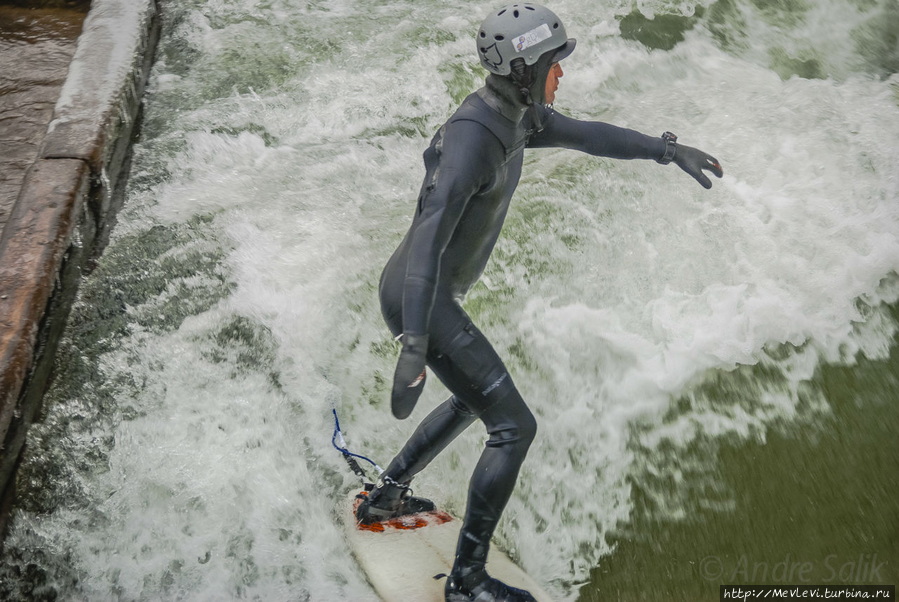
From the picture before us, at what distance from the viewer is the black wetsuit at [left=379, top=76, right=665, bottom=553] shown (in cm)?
246

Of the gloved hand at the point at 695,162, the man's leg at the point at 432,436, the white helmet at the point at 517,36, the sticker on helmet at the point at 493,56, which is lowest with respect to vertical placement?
the man's leg at the point at 432,436

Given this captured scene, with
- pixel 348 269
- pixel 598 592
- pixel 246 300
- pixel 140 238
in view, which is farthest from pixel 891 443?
pixel 140 238

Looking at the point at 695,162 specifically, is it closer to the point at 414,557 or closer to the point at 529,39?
the point at 529,39

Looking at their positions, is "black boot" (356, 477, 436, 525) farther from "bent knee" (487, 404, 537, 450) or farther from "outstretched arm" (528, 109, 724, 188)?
"outstretched arm" (528, 109, 724, 188)

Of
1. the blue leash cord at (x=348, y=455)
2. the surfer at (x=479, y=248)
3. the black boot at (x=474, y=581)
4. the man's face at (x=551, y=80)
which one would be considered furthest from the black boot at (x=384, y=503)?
the man's face at (x=551, y=80)

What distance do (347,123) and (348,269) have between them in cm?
139

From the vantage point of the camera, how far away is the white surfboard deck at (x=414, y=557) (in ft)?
9.75

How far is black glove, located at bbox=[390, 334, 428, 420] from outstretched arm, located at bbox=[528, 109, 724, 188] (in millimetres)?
946

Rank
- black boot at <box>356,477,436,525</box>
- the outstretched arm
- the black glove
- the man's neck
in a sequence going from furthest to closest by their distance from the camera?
1. black boot at <box>356,477,436,525</box>
2. the outstretched arm
3. the man's neck
4. the black glove

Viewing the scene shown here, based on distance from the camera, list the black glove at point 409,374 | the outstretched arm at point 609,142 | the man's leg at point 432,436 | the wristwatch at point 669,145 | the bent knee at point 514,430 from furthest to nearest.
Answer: the wristwatch at point 669,145
the man's leg at point 432,436
the outstretched arm at point 609,142
the bent knee at point 514,430
the black glove at point 409,374

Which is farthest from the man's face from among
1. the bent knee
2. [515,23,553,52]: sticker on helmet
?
the bent knee

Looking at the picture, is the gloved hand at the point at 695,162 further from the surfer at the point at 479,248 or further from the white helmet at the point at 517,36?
the white helmet at the point at 517,36

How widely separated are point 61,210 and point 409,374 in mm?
2474

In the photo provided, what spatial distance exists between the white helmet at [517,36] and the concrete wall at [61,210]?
95.8 inches
